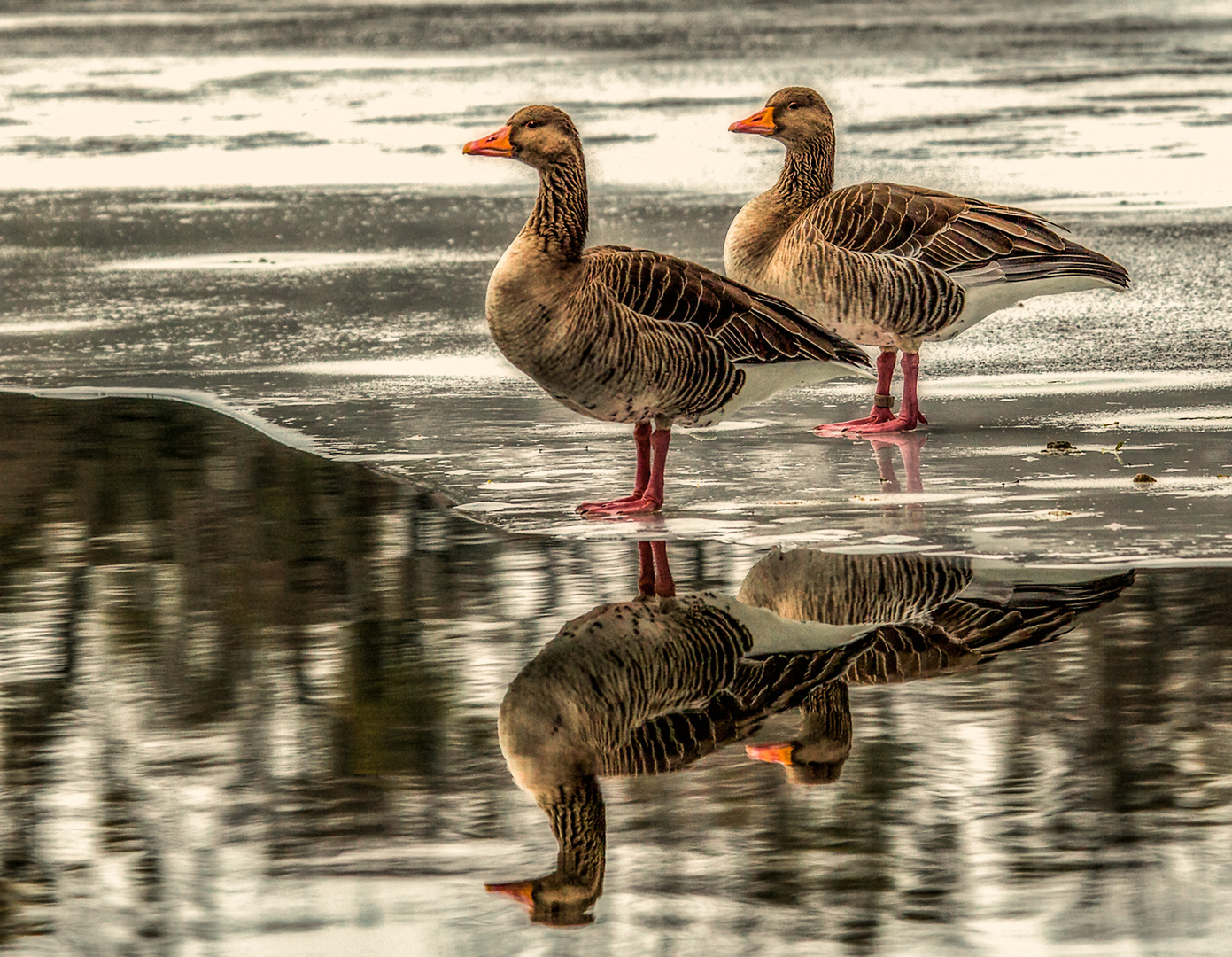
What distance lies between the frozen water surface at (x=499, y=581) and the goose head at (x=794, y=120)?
4.34ft

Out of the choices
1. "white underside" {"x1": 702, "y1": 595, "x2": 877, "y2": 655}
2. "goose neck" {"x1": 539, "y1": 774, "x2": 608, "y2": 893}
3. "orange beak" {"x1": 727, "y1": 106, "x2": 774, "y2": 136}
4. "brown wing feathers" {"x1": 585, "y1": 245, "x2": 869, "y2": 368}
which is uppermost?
"orange beak" {"x1": 727, "y1": 106, "x2": 774, "y2": 136}

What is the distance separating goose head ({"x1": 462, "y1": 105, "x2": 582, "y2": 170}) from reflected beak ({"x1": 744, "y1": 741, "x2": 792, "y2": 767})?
3.43 metres

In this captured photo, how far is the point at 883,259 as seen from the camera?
31.8ft

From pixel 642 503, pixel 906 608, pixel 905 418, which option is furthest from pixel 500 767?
pixel 905 418

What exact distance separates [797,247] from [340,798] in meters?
5.28

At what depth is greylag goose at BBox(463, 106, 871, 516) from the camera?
779 cm

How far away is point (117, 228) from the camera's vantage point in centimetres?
1675

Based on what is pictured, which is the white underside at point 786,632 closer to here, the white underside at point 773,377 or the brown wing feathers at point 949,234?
the white underside at point 773,377

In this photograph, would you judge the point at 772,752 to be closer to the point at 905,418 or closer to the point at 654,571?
the point at 654,571

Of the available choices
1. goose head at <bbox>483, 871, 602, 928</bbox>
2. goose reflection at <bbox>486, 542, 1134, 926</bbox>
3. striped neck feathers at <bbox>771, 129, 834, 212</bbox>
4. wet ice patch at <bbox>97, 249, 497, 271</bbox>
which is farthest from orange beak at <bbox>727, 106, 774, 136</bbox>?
goose head at <bbox>483, 871, 602, 928</bbox>

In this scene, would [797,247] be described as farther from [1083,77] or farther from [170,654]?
[1083,77]

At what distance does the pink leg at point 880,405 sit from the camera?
977cm

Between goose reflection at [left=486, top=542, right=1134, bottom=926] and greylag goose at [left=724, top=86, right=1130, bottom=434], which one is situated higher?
greylag goose at [left=724, top=86, right=1130, bottom=434]

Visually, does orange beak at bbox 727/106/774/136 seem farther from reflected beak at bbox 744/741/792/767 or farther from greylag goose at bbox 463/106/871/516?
reflected beak at bbox 744/741/792/767
